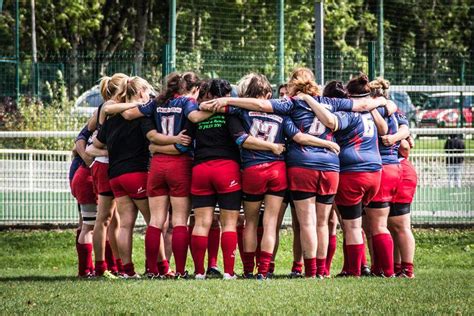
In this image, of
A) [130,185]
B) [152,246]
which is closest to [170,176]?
[130,185]

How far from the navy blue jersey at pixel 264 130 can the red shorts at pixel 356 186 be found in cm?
77

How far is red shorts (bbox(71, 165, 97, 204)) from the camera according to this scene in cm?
1318

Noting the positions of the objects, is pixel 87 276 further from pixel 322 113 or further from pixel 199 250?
pixel 322 113

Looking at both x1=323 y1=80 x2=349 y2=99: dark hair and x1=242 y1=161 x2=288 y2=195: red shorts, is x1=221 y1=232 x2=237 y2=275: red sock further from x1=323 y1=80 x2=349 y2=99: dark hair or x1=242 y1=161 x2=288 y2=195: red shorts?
x1=323 y1=80 x2=349 y2=99: dark hair

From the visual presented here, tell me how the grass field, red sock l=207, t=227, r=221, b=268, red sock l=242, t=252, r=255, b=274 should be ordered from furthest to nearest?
red sock l=207, t=227, r=221, b=268 → red sock l=242, t=252, r=255, b=274 → the grass field

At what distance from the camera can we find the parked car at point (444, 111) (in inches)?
848

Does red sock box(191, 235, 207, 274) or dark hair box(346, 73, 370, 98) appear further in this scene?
dark hair box(346, 73, 370, 98)

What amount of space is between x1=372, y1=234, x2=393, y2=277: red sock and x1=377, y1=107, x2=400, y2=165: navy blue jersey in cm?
89

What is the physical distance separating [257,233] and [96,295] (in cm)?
321

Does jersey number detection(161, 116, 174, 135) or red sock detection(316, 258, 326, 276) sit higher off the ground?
jersey number detection(161, 116, 174, 135)

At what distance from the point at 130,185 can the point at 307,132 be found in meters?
1.99

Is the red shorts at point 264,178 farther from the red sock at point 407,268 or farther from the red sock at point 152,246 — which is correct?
the red sock at point 407,268

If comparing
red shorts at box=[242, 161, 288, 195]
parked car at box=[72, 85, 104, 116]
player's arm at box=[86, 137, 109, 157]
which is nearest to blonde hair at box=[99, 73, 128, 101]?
player's arm at box=[86, 137, 109, 157]

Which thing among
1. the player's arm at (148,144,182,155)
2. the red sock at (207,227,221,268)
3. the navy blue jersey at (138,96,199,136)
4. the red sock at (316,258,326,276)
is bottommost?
the red sock at (316,258,326,276)
